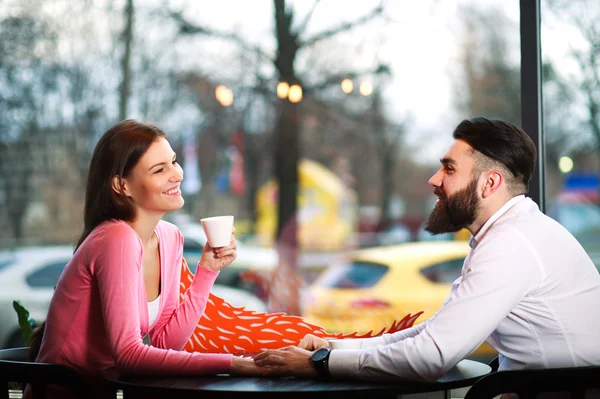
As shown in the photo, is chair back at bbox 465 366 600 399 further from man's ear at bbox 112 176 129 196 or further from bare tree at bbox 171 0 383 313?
bare tree at bbox 171 0 383 313

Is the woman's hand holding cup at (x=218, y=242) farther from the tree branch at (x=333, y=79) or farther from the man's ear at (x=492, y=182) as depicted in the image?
the tree branch at (x=333, y=79)

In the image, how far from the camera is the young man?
1.63 m

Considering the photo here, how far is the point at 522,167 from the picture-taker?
1848 millimetres

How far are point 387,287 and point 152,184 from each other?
113 inches

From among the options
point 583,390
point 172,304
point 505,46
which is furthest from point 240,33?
point 583,390

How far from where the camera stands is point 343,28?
15.0 ft

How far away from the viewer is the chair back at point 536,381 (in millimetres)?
1483

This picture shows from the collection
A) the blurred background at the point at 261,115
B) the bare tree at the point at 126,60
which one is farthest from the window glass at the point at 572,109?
the bare tree at the point at 126,60

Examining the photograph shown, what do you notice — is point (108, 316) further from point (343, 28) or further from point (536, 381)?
point (343, 28)

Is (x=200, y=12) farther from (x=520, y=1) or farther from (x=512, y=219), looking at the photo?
(x=512, y=219)

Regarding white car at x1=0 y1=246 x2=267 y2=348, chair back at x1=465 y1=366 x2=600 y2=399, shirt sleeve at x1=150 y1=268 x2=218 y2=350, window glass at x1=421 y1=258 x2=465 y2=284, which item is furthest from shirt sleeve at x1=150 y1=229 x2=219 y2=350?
white car at x1=0 y1=246 x2=267 y2=348

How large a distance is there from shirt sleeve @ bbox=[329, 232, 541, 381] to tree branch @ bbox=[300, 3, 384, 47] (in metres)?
3.00

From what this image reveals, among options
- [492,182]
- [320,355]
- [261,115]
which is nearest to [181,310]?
[320,355]

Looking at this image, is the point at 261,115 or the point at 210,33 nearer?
the point at 210,33
